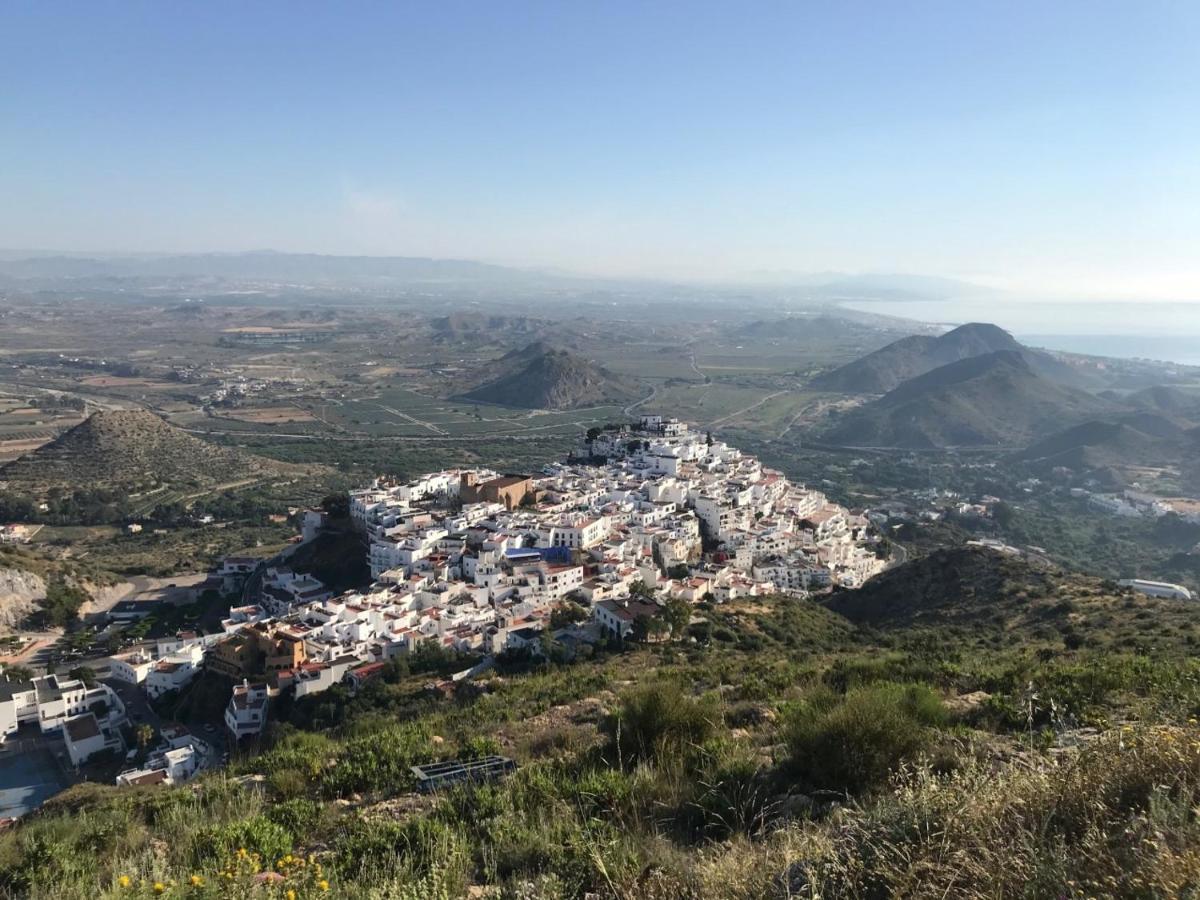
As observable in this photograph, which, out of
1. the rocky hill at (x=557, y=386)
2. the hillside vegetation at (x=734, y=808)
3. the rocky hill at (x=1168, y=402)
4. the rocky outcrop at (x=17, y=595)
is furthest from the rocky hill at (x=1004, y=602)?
the rocky hill at (x=557, y=386)

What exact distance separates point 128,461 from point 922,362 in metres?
91.5

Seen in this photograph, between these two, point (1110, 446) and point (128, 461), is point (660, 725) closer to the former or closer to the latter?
point (128, 461)

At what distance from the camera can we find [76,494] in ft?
134

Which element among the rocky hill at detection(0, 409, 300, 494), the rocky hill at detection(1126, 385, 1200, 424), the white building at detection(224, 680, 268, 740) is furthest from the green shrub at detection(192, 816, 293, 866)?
the rocky hill at detection(1126, 385, 1200, 424)

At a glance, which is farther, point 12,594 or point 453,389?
point 453,389

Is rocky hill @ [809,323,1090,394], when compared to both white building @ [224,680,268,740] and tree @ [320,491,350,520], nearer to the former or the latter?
tree @ [320,491,350,520]

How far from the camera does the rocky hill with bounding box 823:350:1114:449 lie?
2594 inches

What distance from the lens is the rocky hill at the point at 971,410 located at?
6588cm

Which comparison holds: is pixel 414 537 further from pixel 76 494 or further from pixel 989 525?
pixel 989 525

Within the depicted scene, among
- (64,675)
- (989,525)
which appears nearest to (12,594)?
(64,675)

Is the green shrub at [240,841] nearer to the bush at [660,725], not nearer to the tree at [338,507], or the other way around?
the bush at [660,725]

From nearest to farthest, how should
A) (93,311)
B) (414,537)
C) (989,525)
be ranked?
(414,537) → (989,525) → (93,311)

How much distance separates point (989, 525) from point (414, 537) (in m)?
31.5

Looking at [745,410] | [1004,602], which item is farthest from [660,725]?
[745,410]
